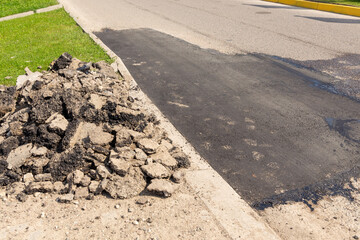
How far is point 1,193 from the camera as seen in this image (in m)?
4.04

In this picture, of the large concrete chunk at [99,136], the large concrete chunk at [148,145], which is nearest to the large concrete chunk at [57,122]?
the large concrete chunk at [99,136]

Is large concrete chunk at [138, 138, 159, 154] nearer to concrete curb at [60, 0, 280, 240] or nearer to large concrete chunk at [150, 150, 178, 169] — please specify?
large concrete chunk at [150, 150, 178, 169]

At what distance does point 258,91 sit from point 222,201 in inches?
154

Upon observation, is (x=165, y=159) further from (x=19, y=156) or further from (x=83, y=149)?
(x=19, y=156)

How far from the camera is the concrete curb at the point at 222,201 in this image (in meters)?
3.43

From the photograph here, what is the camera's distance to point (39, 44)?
1091 cm

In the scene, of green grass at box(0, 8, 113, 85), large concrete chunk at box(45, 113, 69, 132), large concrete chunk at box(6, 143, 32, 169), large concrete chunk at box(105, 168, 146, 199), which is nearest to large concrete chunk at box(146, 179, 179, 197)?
large concrete chunk at box(105, 168, 146, 199)

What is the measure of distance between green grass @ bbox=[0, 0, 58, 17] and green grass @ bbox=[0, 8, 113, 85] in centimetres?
249

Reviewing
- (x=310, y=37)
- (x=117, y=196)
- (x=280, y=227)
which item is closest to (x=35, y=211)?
(x=117, y=196)

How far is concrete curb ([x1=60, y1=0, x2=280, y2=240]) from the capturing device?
3.43m

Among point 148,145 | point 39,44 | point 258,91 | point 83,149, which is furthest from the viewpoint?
point 39,44

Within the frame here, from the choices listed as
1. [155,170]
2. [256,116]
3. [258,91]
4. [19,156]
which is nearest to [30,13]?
[258,91]

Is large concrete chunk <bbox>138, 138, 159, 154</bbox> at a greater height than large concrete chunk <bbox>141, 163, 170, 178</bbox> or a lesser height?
greater

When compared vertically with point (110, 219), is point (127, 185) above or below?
above
